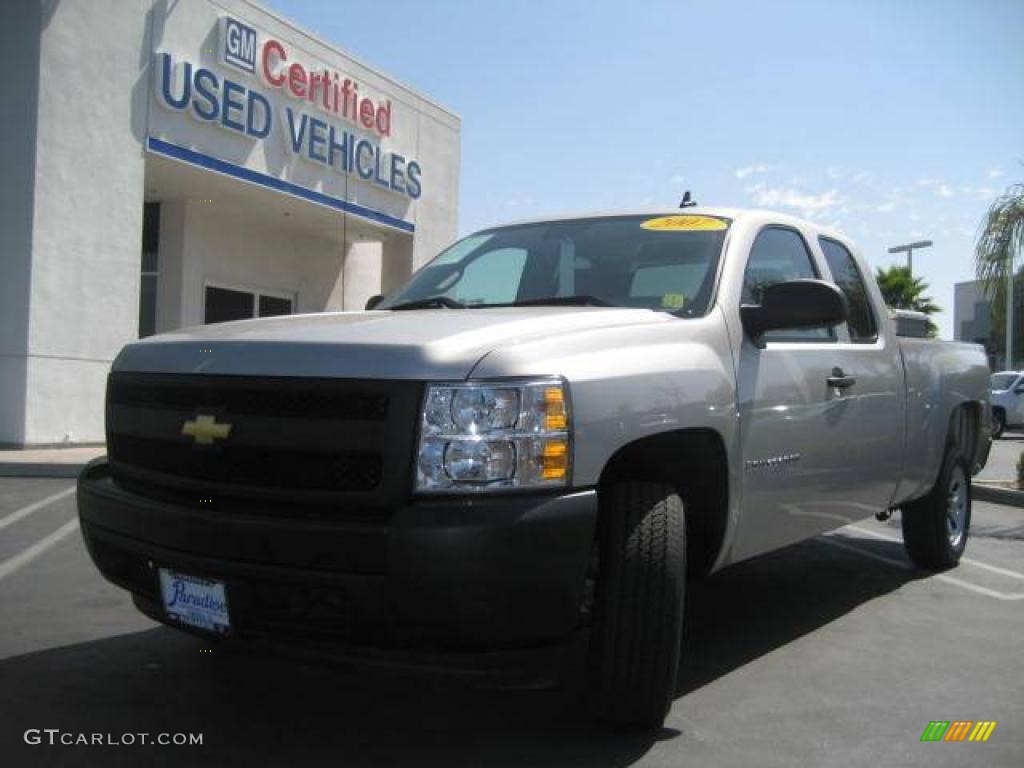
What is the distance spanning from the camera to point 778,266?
4332mm

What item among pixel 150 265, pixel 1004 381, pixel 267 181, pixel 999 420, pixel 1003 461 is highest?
pixel 267 181

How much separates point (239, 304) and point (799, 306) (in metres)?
14.7

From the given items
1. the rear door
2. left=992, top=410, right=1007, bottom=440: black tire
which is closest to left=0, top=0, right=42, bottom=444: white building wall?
the rear door

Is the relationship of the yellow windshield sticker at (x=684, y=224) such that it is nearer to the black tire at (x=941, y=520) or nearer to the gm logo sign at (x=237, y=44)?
the black tire at (x=941, y=520)

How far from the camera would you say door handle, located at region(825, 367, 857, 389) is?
4160 millimetres

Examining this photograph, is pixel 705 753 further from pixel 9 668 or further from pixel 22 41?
pixel 22 41

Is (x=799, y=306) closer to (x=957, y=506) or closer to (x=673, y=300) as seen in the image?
(x=673, y=300)

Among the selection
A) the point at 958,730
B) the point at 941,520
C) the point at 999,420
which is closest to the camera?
the point at 958,730

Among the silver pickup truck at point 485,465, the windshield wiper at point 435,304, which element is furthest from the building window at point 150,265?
the silver pickup truck at point 485,465

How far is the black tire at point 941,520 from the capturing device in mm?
5781

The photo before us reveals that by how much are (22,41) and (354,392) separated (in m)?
11.0

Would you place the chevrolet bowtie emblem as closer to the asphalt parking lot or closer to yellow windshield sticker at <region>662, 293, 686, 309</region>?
the asphalt parking lot

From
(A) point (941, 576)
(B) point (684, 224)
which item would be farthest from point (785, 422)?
(A) point (941, 576)

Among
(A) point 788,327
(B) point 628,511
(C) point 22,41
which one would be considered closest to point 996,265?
(A) point 788,327
